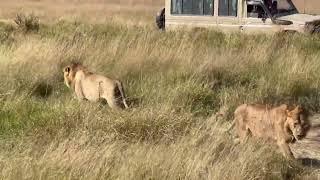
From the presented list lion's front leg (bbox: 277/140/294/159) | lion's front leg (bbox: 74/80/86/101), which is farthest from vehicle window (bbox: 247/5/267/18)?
lion's front leg (bbox: 277/140/294/159)

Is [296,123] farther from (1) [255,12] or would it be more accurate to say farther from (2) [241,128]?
(1) [255,12]

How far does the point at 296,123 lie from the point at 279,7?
11.4 meters

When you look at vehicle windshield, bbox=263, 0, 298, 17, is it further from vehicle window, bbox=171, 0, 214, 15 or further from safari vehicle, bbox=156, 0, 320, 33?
vehicle window, bbox=171, 0, 214, 15

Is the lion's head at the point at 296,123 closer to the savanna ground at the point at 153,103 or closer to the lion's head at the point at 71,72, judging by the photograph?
the savanna ground at the point at 153,103

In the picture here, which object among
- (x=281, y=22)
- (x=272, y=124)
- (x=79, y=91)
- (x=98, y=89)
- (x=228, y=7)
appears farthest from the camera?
(x=228, y=7)

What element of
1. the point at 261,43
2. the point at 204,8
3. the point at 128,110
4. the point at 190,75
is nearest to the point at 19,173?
the point at 128,110

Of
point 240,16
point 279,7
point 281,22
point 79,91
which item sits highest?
point 279,7

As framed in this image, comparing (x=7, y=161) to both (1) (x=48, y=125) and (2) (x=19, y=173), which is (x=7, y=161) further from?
(1) (x=48, y=125)

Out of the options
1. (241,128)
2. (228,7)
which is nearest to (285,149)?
(241,128)

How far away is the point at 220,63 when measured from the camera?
34.9 ft

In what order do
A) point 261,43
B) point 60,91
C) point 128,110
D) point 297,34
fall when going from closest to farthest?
point 128,110, point 60,91, point 261,43, point 297,34

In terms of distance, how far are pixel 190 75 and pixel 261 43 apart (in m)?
3.84

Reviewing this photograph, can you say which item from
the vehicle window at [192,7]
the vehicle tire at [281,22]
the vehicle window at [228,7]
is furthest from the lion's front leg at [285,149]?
the vehicle window at [192,7]

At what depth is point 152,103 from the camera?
7.52 m
